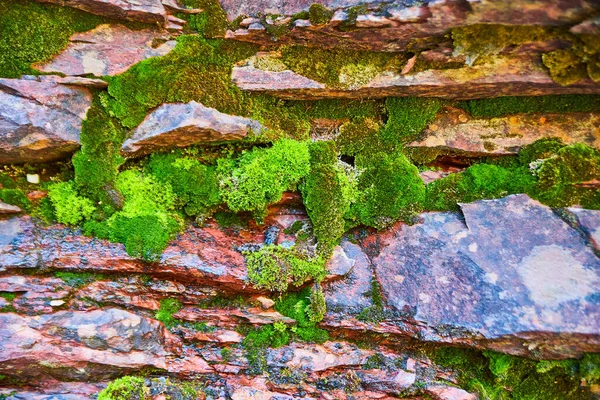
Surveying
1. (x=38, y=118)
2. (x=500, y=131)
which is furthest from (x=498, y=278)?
(x=38, y=118)

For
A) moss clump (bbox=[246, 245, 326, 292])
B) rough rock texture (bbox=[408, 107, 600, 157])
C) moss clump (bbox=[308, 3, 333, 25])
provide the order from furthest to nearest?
rough rock texture (bbox=[408, 107, 600, 157]) → moss clump (bbox=[246, 245, 326, 292]) → moss clump (bbox=[308, 3, 333, 25])

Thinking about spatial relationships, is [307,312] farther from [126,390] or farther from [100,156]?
[100,156]

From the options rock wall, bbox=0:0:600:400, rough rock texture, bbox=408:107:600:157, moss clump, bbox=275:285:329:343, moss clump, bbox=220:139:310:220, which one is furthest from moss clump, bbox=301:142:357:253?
rough rock texture, bbox=408:107:600:157

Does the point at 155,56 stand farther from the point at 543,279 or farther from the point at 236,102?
the point at 543,279

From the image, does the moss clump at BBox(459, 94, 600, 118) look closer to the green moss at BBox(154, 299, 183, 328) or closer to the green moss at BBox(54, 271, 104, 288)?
the green moss at BBox(154, 299, 183, 328)

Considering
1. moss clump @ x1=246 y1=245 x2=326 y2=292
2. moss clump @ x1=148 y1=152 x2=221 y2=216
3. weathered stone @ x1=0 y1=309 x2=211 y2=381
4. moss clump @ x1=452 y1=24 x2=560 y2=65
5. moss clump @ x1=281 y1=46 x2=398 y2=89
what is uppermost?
moss clump @ x1=452 y1=24 x2=560 y2=65

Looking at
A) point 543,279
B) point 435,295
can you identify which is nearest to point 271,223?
point 435,295
